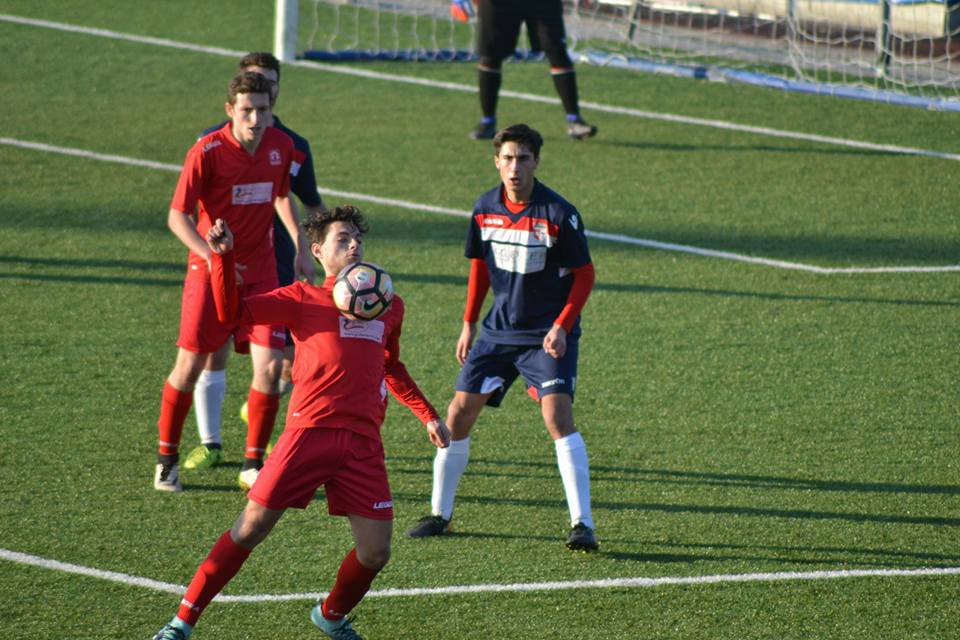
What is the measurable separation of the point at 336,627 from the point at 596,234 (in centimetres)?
688

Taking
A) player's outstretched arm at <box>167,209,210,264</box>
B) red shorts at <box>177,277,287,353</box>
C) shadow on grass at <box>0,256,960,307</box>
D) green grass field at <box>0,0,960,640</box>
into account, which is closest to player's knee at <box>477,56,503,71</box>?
green grass field at <box>0,0,960,640</box>

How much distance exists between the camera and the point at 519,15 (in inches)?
563

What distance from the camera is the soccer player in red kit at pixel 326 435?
542 cm

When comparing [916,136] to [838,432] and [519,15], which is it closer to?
[519,15]

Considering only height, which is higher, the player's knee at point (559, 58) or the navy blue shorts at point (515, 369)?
the player's knee at point (559, 58)

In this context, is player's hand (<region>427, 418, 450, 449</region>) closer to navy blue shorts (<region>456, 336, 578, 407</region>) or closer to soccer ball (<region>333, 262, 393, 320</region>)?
soccer ball (<region>333, 262, 393, 320</region>)

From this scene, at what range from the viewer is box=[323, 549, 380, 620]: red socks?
555 cm

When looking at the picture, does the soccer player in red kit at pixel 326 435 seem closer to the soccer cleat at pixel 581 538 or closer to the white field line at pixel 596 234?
the soccer cleat at pixel 581 538

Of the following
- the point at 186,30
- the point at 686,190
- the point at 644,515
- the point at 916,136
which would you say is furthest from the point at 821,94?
the point at 644,515

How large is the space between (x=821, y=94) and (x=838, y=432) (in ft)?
30.1

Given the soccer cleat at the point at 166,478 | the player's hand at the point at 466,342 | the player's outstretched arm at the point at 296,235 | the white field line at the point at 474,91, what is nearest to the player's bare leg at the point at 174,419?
the soccer cleat at the point at 166,478

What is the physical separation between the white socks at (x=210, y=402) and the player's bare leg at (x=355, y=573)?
2263 mm

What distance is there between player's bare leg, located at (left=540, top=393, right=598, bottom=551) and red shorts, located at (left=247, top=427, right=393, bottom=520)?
141cm

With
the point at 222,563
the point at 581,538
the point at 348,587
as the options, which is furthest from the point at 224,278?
the point at 581,538
